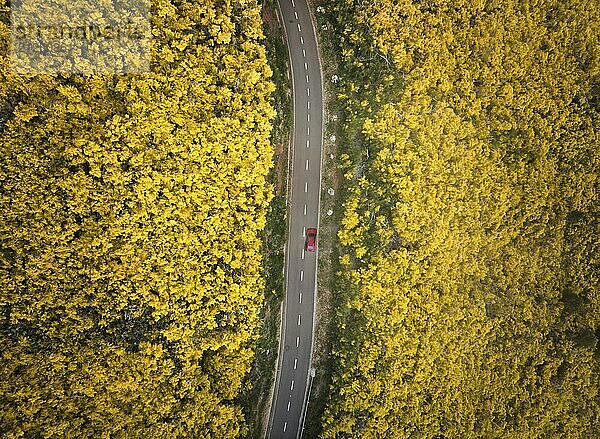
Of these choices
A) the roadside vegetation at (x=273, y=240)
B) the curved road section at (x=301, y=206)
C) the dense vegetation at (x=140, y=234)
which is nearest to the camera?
the dense vegetation at (x=140, y=234)

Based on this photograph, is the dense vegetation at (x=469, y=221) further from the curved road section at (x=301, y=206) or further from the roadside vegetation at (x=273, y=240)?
the roadside vegetation at (x=273, y=240)

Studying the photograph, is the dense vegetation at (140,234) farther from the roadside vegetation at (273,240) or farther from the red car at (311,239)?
the red car at (311,239)

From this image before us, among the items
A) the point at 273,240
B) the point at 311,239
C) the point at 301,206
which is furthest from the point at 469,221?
the point at 273,240

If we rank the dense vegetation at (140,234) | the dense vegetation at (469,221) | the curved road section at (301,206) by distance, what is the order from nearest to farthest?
the dense vegetation at (140,234) < the dense vegetation at (469,221) < the curved road section at (301,206)

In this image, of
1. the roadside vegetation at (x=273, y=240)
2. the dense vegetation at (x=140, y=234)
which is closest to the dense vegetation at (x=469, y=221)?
the roadside vegetation at (x=273, y=240)

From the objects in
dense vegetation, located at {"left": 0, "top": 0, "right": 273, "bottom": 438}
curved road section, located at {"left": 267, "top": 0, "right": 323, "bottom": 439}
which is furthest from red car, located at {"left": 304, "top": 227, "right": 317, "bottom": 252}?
dense vegetation, located at {"left": 0, "top": 0, "right": 273, "bottom": 438}

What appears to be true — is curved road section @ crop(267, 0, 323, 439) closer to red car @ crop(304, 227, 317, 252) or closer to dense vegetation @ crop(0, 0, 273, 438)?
red car @ crop(304, 227, 317, 252)

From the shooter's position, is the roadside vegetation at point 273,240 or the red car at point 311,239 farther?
the red car at point 311,239
